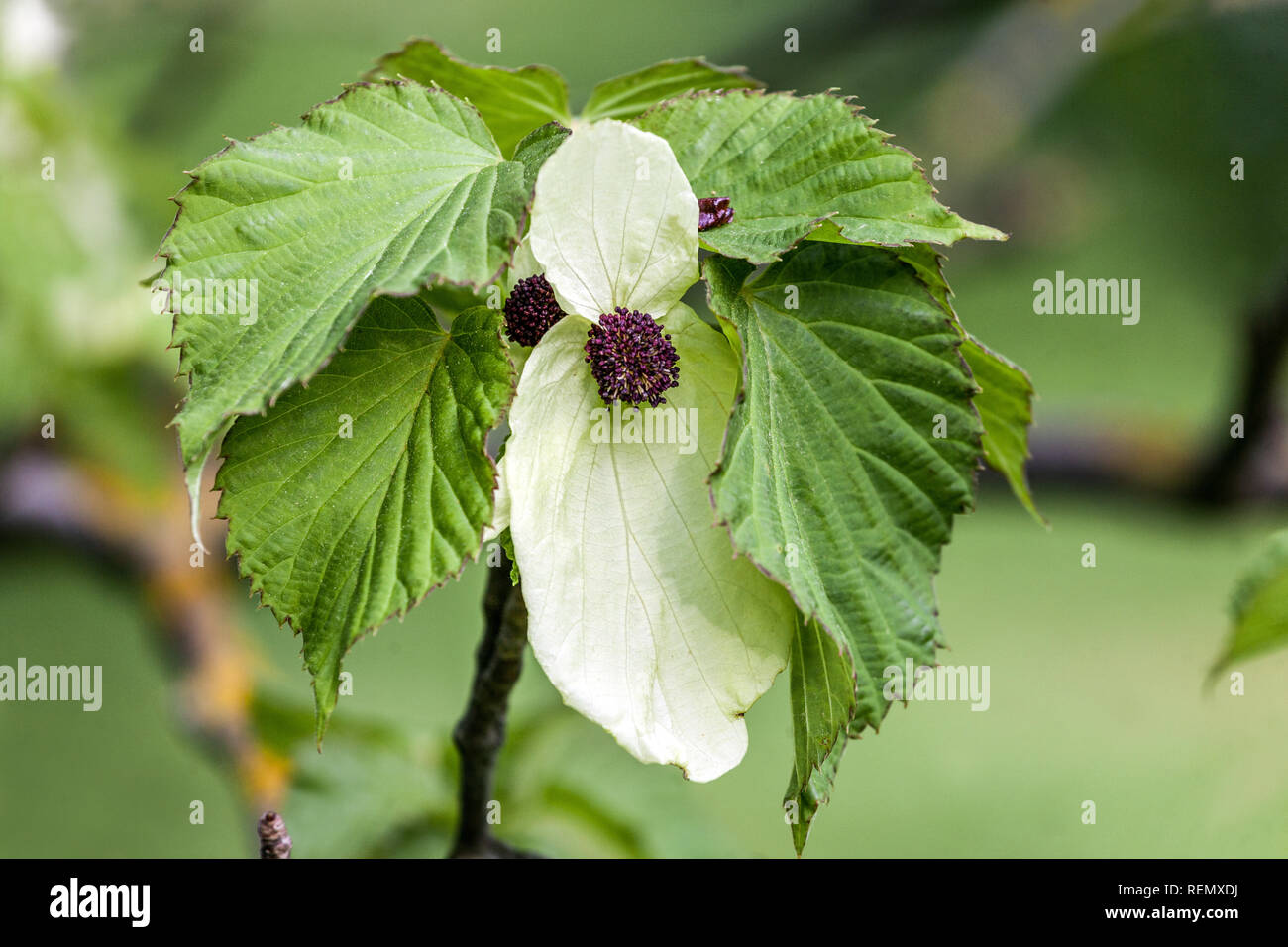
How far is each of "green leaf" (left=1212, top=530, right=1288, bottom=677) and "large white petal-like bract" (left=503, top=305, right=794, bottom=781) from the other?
12 cm

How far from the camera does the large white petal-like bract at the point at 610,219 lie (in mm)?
163

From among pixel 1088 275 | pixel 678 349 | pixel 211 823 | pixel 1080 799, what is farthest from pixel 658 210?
pixel 1088 275

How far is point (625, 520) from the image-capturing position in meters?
0.17

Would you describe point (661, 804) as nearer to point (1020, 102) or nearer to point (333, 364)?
point (333, 364)

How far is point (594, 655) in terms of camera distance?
167mm

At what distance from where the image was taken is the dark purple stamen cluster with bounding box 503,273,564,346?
0.18 meters

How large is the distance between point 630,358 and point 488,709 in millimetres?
101

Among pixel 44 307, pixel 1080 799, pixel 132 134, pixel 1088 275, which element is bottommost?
pixel 1080 799

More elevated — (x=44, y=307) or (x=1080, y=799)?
(x=44, y=307)

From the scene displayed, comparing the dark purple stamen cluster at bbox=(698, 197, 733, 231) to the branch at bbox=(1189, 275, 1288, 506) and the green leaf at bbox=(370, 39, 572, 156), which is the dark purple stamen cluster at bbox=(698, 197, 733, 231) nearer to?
the green leaf at bbox=(370, 39, 572, 156)

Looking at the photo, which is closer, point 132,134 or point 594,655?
point 594,655

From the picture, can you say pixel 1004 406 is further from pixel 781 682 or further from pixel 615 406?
pixel 781 682

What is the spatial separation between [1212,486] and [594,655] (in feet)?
1.31

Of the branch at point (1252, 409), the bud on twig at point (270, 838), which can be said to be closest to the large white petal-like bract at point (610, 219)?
the bud on twig at point (270, 838)
